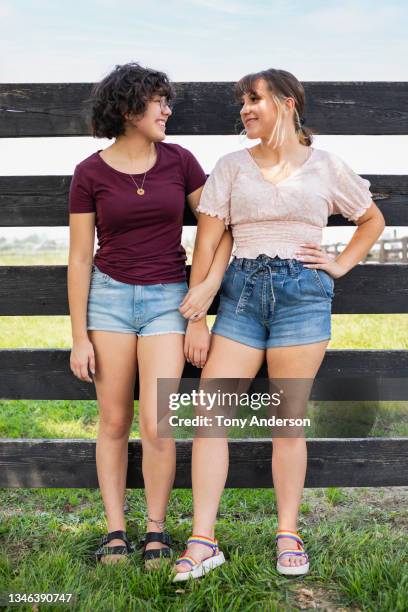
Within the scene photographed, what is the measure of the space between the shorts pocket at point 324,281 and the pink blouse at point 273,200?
5.0 inches

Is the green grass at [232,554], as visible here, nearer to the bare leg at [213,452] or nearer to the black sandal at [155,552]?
the black sandal at [155,552]

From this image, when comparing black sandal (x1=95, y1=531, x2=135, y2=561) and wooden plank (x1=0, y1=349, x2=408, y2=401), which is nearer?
black sandal (x1=95, y1=531, x2=135, y2=561)

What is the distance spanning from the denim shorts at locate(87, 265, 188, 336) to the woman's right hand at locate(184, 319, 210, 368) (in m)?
0.05

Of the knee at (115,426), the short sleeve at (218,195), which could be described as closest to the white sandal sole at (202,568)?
the knee at (115,426)

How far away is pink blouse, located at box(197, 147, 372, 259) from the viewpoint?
271cm

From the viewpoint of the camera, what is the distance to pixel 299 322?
271 cm

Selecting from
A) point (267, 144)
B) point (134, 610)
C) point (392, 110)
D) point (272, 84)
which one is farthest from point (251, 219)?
point (134, 610)

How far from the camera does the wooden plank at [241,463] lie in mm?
3273

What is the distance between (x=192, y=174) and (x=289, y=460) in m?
1.25

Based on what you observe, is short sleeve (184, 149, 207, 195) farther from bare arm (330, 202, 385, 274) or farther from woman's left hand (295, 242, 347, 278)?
bare arm (330, 202, 385, 274)

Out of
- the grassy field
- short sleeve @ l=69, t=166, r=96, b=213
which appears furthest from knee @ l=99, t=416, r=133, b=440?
short sleeve @ l=69, t=166, r=96, b=213

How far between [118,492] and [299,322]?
110 centimetres

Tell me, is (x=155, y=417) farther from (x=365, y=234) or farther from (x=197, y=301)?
(x=365, y=234)

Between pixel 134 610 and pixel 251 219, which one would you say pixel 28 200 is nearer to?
pixel 251 219
